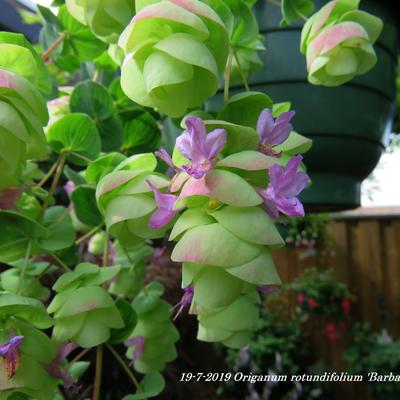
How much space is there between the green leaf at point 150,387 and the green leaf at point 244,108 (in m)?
0.20

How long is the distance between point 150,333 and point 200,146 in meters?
0.23

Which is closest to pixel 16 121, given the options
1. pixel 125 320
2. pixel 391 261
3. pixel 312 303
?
pixel 125 320

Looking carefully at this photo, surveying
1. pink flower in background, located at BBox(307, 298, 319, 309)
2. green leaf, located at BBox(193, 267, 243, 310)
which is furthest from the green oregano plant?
pink flower in background, located at BBox(307, 298, 319, 309)

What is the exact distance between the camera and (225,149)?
0.71 feet

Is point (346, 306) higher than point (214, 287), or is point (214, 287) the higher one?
point (214, 287)

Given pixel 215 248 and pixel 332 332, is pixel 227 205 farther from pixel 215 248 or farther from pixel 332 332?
pixel 332 332

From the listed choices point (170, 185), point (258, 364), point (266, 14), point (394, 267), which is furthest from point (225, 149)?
point (394, 267)

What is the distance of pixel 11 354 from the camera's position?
0.73 ft

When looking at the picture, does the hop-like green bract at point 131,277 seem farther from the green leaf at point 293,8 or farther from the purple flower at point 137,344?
the green leaf at point 293,8

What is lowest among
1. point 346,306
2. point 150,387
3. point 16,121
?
point 346,306

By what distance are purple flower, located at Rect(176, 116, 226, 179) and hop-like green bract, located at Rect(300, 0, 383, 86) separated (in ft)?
0.46

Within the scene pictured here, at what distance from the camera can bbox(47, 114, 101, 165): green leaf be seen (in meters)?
0.34

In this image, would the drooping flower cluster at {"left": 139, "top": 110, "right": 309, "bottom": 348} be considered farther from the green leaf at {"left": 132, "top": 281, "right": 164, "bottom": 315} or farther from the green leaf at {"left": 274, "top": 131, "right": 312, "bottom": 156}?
the green leaf at {"left": 132, "top": 281, "right": 164, "bottom": 315}

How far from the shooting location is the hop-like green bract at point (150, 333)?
38cm
